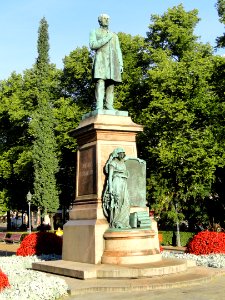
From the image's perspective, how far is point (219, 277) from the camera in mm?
11898

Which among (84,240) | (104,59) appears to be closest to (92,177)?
(84,240)

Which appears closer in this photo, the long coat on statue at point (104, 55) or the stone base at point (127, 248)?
the stone base at point (127, 248)

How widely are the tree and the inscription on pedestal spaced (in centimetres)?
2729

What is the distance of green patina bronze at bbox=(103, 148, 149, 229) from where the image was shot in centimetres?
1252

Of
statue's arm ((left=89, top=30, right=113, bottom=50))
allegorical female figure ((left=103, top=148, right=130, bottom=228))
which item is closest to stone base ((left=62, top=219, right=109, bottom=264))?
allegorical female figure ((left=103, top=148, right=130, bottom=228))

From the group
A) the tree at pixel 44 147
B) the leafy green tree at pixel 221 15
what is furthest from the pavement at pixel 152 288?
the tree at pixel 44 147

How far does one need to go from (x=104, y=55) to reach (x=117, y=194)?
14.1ft

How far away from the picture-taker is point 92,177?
1335cm

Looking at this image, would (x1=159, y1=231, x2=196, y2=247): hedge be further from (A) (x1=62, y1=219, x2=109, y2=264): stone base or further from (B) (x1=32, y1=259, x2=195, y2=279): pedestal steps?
(B) (x1=32, y1=259, x2=195, y2=279): pedestal steps

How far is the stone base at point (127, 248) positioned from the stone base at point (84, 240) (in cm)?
18

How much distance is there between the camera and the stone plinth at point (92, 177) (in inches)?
495

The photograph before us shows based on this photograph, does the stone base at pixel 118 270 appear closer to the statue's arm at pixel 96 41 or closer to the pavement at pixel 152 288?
the pavement at pixel 152 288

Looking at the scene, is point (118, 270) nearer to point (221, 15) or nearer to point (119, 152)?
point (119, 152)

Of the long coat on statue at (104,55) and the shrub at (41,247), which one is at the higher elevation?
the long coat on statue at (104,55)
